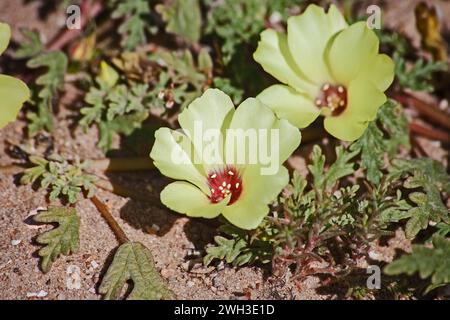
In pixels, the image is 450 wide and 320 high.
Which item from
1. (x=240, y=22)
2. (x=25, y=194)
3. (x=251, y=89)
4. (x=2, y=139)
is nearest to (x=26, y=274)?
(x=25, y=194)

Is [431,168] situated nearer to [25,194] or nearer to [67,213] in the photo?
[67,213]

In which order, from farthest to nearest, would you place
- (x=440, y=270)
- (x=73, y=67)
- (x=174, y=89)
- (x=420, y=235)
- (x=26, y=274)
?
(x=73, y=67)
(x=174, y=89)
(x=420, y=235)
(x=26, y=274)
(x=440, y=270)

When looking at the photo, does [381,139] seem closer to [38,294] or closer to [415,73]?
[415,73]

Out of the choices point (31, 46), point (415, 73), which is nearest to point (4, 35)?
point (31, 46)

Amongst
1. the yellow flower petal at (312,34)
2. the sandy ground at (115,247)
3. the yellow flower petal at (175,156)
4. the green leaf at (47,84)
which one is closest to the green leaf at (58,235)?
the sandy ground at (115,247)

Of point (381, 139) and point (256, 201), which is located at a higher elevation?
point (381, 139)

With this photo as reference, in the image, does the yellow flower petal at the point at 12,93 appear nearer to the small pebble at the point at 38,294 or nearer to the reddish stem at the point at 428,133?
the small pebble at the point at 38,294

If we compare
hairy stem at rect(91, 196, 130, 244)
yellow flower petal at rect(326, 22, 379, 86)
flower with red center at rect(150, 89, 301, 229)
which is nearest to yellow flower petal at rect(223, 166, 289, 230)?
flower with red center at rect(150, 89, 301, 229)
